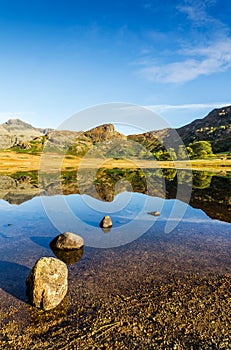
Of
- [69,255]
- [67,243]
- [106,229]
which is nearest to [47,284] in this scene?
[69,255]

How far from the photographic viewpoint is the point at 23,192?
57625 mm

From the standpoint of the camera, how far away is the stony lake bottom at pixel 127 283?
43.4 ft

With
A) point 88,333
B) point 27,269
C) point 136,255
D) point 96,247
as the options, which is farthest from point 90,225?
point 88,333

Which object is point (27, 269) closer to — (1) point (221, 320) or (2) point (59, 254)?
(2) point (59, 254)

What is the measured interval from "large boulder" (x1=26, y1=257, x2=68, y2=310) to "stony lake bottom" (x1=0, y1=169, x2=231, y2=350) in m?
0.47

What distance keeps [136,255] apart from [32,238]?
1117 cm

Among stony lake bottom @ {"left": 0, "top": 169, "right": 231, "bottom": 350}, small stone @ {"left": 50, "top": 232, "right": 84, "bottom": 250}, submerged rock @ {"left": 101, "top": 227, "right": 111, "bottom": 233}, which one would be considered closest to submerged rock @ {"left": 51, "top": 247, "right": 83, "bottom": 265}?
small stone @ {"left": 50, "top": 232, "right": 84, "bottom": 250}

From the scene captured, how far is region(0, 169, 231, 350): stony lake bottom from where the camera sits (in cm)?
1322

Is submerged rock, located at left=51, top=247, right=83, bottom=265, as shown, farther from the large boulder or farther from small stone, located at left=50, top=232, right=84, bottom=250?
the large boulder

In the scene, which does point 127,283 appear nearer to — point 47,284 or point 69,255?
point 47,284

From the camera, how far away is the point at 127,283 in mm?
18547

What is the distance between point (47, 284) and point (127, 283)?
220 inches

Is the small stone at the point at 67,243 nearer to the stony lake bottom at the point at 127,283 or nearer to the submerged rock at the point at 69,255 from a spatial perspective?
the submerged rock at the point at 69,255

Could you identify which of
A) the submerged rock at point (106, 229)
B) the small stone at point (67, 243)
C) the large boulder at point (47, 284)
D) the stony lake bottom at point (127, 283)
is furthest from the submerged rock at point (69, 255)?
the submerged rock at point (106, 229)
